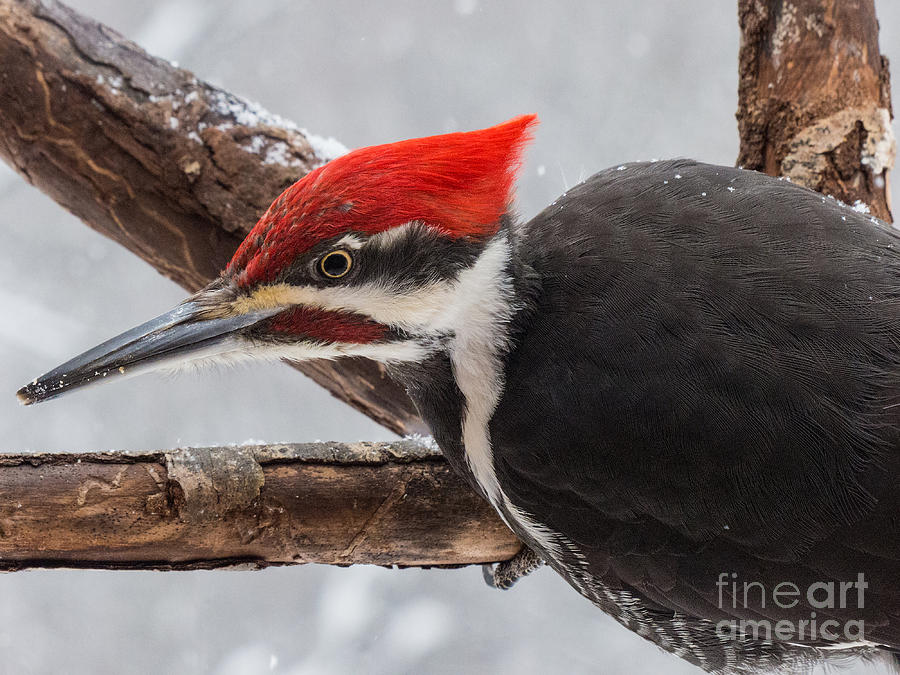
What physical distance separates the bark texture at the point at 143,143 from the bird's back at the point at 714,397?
31.6 inches

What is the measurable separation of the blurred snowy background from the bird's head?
169 cm

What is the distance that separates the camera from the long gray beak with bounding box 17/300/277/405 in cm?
142

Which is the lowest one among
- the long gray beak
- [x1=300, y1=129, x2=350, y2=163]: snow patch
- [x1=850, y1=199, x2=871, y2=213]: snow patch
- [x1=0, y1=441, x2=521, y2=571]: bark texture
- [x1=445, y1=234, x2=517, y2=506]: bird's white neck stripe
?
[x1=0, y1=441, x2=521, y2=571]: bark texture

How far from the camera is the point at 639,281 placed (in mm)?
1498

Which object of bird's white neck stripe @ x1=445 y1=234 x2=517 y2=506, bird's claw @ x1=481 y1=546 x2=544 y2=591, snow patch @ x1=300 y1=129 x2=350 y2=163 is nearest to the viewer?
bird's white neck stripe @ x1=445 y1=234 x2=517 y2=506

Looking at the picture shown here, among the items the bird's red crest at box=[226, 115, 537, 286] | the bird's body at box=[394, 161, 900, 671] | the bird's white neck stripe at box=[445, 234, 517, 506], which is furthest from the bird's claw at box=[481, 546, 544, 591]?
the bird's red crest at box=[226, 115, 537, 286]

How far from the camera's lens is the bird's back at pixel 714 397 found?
140 centimetres

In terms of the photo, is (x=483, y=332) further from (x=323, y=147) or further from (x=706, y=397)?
(x=323, y=147)

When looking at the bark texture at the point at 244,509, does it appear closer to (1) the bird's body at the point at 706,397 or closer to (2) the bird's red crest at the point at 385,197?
(1) the bird's body at the point at 706,397

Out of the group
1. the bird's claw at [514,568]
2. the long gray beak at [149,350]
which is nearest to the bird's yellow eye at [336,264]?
the long gray beak at [149,350]

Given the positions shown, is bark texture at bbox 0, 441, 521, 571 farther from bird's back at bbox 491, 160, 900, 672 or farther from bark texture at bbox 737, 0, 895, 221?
bark texture at bbox 737, 0, 895, 221

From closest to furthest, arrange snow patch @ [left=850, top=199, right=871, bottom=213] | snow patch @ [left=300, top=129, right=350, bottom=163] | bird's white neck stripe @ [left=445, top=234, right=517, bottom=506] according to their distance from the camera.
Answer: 1. bird's white neck stripe @ [left=445, top=234, right=517, bottom=506]
2. snow patch @ [left=850, top=199, right=871, bottom=213]
3. snow patch @ [left=300, top=129, right=350, bottom=163]

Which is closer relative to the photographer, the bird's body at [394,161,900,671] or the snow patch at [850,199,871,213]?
the bird's body at [394,161,900,671]

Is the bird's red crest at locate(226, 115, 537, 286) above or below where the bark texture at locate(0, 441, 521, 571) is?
above
